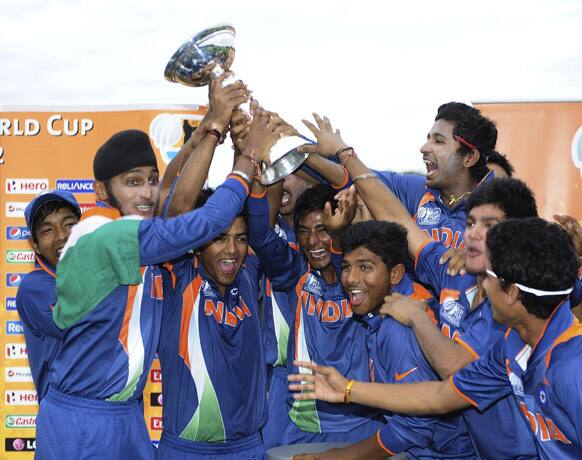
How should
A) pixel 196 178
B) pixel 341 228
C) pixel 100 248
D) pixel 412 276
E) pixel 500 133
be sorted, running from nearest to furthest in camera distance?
pixel 100 248
pixel 196 178
pixel 341 228
pixel 412 276
pixel 500 133

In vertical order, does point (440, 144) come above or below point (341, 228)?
above

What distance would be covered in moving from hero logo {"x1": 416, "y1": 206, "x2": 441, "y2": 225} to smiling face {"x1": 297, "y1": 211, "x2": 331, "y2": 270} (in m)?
0.59

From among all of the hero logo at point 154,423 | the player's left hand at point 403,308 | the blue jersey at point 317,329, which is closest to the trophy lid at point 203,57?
the blue jersey at point 317,329

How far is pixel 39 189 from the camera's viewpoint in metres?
7.14

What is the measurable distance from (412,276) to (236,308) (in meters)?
1.08

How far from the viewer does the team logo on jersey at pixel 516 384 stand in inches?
117

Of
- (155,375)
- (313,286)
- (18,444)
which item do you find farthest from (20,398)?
→ (313,286)

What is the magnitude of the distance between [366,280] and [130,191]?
1205mm

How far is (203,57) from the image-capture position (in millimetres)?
3801

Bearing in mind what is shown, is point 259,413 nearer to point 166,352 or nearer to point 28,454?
point 166,352

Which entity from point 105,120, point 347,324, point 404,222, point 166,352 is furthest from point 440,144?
point 105,120

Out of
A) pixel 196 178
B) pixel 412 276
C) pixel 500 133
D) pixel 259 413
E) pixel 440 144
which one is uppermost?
Answer: pixel 500 133

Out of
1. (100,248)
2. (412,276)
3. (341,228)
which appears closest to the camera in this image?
(100,248)

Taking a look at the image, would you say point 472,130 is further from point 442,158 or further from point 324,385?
point 324,385
